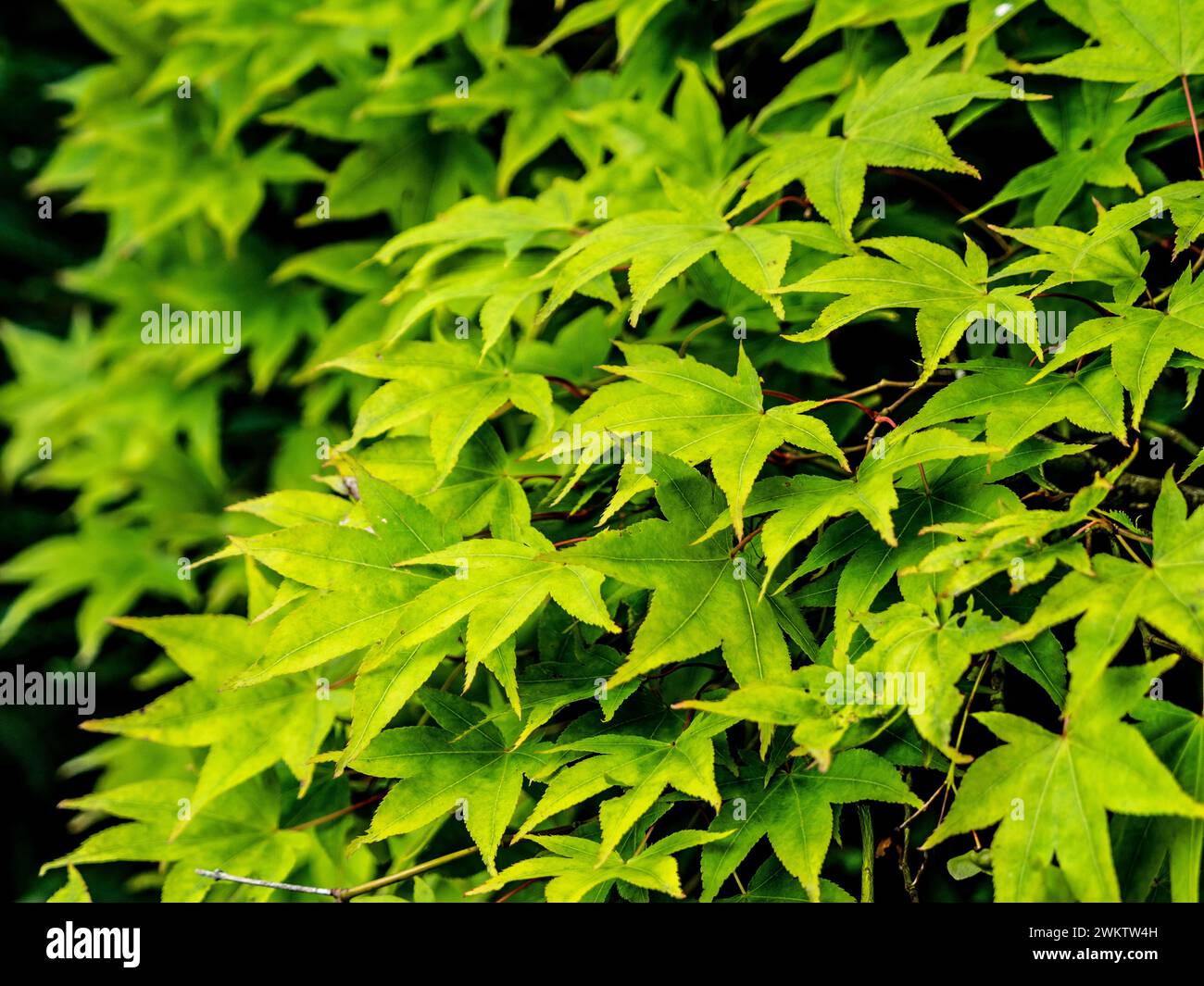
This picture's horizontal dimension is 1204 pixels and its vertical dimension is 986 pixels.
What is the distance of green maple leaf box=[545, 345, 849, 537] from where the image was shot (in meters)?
0.90

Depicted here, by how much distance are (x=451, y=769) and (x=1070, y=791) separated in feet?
1.93

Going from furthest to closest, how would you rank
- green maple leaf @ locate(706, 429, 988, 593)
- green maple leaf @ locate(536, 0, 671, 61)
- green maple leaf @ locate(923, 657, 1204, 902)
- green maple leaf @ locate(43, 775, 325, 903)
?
1. green maple leaf @ locate(536, 0, 671, 61)
2. green maple leaf @ locate(43, 775, 325, 903)
3. green maple leaf @ locate(706, 429, 988, 593)
4. green maple leaf @ locate(923, 657, 1204, 902)

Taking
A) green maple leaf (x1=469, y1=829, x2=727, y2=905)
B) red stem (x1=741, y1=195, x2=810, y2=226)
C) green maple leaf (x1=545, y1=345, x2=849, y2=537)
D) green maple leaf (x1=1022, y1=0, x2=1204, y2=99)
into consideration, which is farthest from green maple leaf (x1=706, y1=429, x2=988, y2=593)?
green maple leaf (x1=1022, y1=0, x2=1204, y2=99)

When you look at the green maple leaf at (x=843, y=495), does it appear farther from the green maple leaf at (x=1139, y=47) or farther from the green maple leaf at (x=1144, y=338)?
the green maple leaf at (x=1139, y=47)

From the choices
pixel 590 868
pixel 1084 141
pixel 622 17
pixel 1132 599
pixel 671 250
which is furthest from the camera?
pixel 622 17

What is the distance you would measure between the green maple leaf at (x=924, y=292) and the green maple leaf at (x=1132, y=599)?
0.71ft

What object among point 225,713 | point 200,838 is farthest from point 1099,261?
point 200,838

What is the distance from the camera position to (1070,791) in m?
0.75

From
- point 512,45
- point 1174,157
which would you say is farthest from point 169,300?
point 1174,157

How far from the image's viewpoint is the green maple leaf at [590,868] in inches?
33.5

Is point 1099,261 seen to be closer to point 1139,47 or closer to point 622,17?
point 1139,47

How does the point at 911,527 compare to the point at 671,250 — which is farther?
the point at 671,250

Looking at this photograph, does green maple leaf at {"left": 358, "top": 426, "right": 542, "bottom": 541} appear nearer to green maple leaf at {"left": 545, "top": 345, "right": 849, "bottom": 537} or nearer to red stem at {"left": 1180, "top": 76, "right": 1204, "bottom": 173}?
green maple leaf at {"left": 545, "top": 345, "right": 849, "bottom": 537}

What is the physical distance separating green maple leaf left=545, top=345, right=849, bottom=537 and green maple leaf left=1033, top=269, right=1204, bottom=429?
0.82ft
